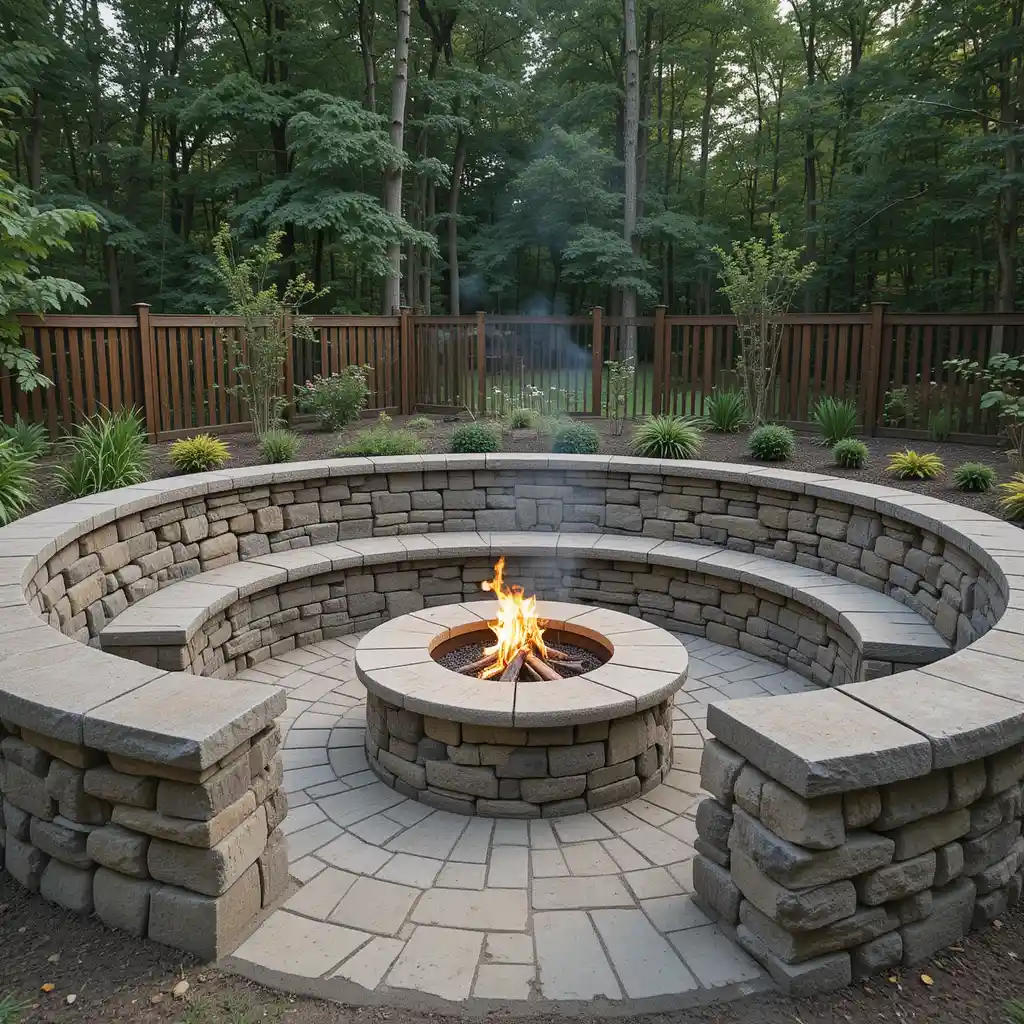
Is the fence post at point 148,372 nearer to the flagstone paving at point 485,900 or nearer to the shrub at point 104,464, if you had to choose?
the shrub at point 104,464

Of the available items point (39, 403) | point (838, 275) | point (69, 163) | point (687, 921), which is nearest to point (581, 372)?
point (39, 403)

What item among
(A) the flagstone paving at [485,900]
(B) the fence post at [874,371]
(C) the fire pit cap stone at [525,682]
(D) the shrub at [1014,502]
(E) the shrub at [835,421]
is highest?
(B) the fence post at [874,371]

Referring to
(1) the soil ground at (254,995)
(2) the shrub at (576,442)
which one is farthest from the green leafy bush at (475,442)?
(1) the soil ground at (254,995)

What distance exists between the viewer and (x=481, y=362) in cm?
991

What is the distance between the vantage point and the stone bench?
4324 mm

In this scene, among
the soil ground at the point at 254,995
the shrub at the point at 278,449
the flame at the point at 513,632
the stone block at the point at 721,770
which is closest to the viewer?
the soil ground at the point at 254,995

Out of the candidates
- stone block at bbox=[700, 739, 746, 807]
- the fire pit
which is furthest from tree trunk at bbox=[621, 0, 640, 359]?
stone block at bbox=[700, 739, 746, 807]

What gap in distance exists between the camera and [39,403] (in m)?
7.14

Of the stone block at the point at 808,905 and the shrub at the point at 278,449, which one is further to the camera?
the shrub at the point at 278,449

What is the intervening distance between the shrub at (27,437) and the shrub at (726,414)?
5976mm

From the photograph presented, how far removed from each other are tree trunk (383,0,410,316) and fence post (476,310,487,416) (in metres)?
2.69

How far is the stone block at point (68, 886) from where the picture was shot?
2.41 m

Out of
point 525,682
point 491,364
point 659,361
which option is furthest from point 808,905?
point 491,364

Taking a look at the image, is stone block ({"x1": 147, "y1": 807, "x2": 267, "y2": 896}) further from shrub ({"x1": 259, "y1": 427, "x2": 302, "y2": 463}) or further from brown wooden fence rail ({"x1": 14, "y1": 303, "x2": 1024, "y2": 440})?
brown wooden fence rail ({"x1": 14, "y1": 303, "x2": 1024, "y2": 440})
